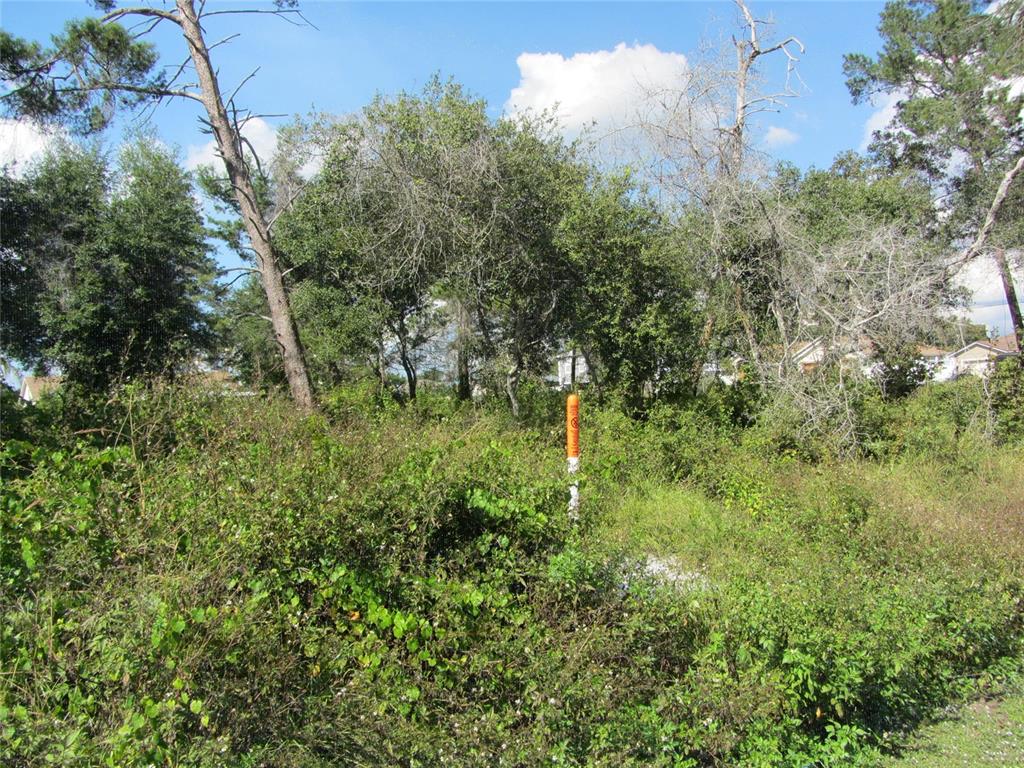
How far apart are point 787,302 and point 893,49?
12.8 m

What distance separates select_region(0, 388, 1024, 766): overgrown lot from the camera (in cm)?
281

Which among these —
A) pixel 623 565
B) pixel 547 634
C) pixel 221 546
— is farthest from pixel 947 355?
pixel 221 546

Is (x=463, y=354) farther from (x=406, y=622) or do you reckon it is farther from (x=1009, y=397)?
(x=406, y=622)

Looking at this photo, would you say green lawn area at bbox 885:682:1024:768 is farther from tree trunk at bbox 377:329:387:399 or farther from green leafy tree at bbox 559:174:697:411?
tree trunk at bbox 377:329:387:399

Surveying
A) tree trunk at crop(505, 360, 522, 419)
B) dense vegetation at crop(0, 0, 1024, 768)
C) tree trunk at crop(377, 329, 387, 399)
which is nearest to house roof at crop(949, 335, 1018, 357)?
dense vegetation at crop(0, 0, 1024, 768)

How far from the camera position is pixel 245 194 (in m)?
9.86

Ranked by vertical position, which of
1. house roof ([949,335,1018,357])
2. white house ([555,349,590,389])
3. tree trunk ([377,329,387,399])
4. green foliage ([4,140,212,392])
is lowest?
house roof ([949,335,1018,357])

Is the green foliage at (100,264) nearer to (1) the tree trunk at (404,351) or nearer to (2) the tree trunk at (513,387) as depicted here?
(1) the tree trunk at (404,351)

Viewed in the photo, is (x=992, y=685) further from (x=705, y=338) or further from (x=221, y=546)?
(x=705, y=338)

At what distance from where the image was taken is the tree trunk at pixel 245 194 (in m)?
9.65

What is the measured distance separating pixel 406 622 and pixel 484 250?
9246mm

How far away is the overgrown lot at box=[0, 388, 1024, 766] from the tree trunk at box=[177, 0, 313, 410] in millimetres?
4326

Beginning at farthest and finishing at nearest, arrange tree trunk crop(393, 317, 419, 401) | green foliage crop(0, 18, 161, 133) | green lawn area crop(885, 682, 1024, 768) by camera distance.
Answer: tree trunk crop(393, 317, 419, 401) → green foliage crop(0, 18, 161, 133) → green lawn area crop(885, 682, 1024, 768)

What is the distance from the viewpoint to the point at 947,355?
13.7m
